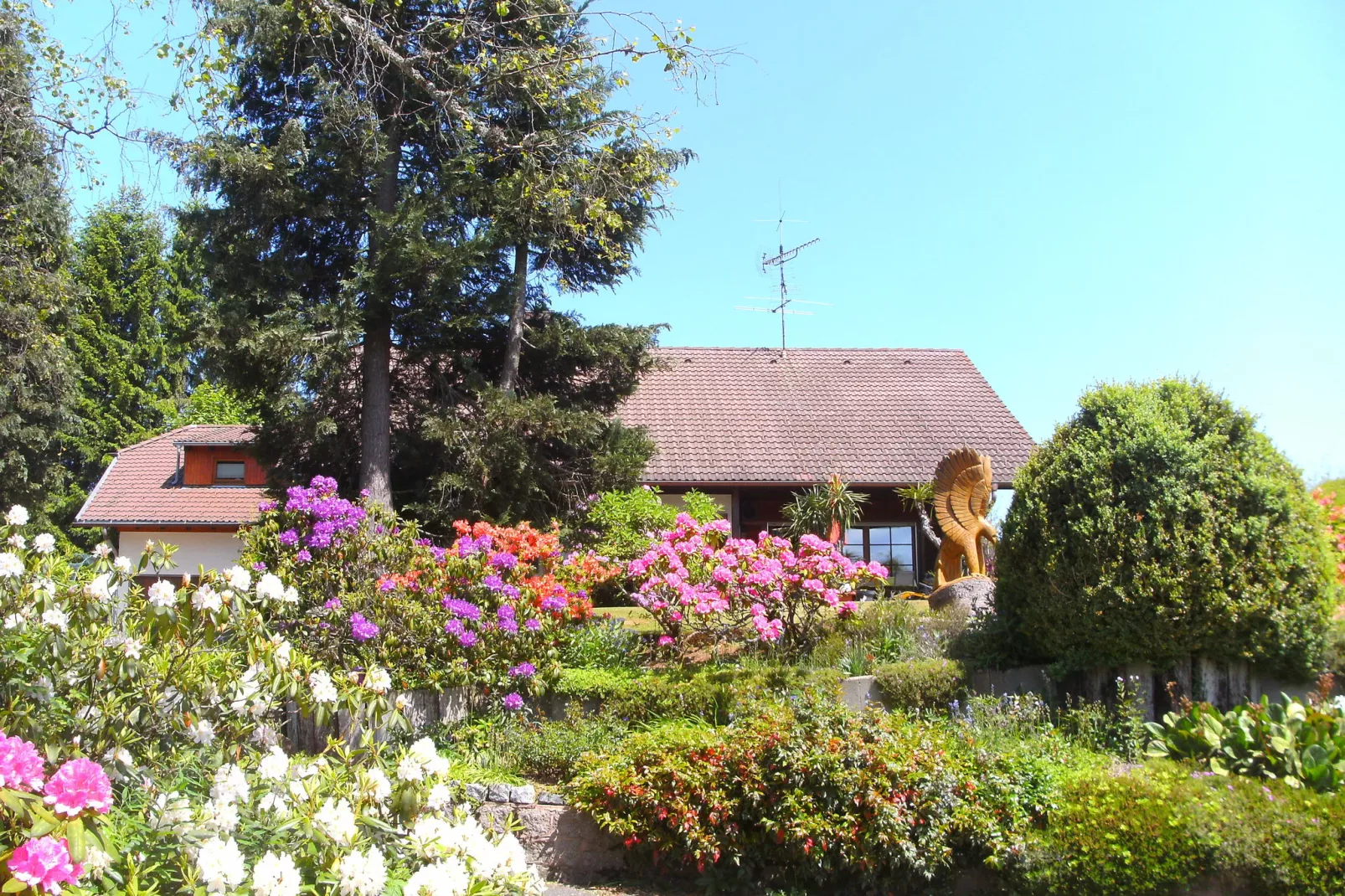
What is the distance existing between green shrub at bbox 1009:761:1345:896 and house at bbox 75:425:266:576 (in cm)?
1917

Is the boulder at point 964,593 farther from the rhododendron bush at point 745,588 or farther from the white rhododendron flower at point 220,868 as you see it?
the white rhododendron flower at point 220,868

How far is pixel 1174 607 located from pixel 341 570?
20.9 feet

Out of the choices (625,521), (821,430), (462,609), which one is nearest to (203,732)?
(462,609)

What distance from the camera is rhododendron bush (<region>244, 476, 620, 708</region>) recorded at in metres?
7.94

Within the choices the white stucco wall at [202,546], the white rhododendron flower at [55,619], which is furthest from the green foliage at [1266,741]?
the white stucco wall at [202,546]

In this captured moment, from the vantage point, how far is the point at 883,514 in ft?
61.7

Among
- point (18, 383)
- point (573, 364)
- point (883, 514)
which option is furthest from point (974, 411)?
point (18, 383)

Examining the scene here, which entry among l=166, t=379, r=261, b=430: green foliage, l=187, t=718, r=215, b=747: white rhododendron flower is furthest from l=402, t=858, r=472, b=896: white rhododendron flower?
l=166, t=379, r=261, b=430: green foliage

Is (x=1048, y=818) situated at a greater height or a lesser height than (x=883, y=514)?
lesser

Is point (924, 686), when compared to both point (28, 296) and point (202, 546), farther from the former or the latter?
point (202, 546)

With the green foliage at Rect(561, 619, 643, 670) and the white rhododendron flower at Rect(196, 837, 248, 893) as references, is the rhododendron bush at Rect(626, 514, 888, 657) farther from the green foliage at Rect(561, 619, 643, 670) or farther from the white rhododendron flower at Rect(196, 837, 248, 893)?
the white rhododendron flower at Rect(196, 837, 248, 893)

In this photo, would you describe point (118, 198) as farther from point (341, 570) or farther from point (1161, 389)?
point (1161, 389)

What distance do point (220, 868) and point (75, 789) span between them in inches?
18.4

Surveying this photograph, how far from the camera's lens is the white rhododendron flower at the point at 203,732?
397 centimetres
